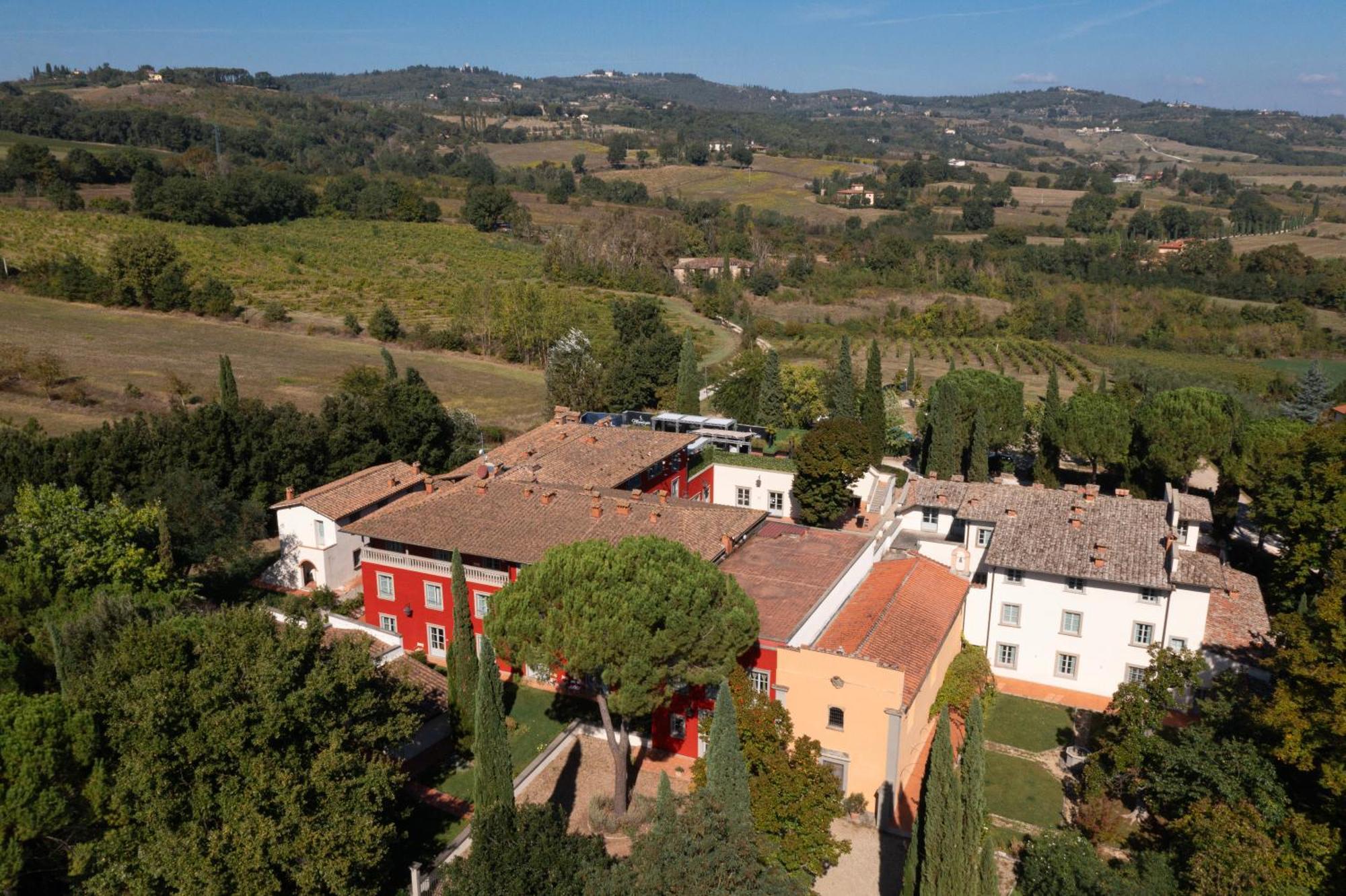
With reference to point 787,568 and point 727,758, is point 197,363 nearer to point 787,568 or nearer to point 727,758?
point 787,568

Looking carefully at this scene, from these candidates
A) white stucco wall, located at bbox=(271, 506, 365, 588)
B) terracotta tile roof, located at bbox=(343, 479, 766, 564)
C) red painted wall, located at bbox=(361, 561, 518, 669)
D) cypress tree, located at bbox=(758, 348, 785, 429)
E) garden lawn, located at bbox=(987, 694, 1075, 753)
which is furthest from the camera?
cypress tree, located at bbox=(758, 348, 785, 429)

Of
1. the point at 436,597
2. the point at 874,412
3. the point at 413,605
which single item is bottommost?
the point at 413,605

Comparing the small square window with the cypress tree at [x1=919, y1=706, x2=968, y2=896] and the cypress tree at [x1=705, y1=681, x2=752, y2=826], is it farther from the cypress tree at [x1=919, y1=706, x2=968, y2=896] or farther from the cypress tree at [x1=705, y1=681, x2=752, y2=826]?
the cypress tree at [x1=705, y1=681, x2=752, y2=826]

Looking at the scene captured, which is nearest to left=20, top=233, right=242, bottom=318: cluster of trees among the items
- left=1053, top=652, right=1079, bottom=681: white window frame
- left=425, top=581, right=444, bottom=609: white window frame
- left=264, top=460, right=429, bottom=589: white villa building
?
left=264, top=460, right=429, bottom=589: white villa building

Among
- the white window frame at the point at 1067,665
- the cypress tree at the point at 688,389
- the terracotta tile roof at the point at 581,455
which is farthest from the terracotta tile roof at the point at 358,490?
the white window frame at the point at 1067,665

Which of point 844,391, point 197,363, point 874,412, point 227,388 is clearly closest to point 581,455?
point 227,388

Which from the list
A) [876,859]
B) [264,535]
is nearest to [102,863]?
[876,859]

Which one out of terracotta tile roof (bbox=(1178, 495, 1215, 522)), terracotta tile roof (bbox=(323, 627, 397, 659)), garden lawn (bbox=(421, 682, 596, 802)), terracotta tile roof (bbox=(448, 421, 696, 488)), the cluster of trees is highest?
the cluster of trees
